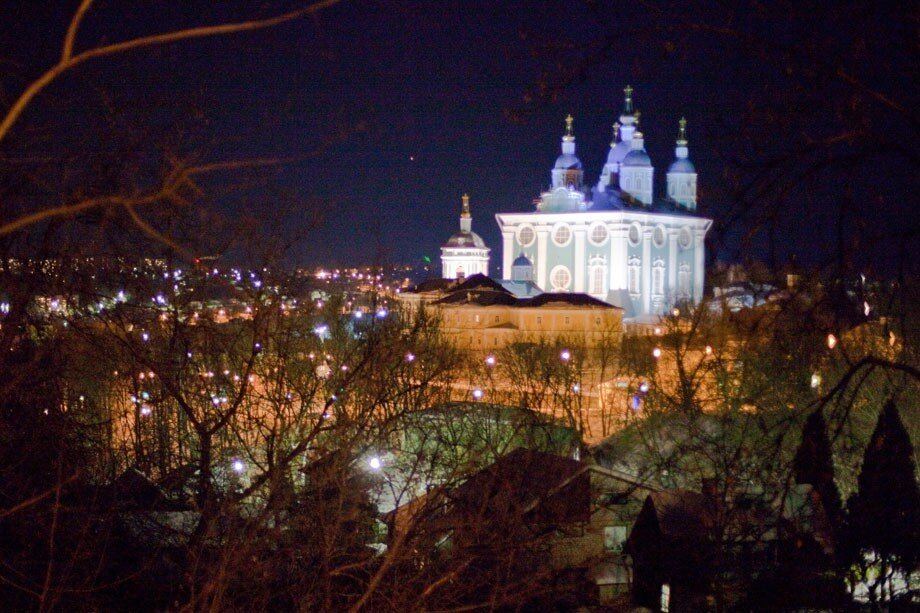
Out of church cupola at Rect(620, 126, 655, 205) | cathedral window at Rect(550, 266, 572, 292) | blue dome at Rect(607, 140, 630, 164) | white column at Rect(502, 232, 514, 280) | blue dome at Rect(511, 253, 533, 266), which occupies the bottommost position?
cathedral window at Rect(550, 266, 572, 292)

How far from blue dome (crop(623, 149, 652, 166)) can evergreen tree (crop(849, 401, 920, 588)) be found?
67919 millimetres

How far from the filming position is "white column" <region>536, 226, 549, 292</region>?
75.7 meters

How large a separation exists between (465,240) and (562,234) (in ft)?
27.8

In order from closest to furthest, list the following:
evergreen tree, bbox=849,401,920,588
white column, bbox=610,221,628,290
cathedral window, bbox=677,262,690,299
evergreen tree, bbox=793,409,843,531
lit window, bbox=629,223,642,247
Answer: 1. evergreen tree, bbox=793,409,843,531
2. evergreen tree, bbox=849,401,920,588
3. white column, bbox=610,221,628,290
4. lit window, bbox=629,223,642,247
5. cathedral window, bbox=677,262,690,299

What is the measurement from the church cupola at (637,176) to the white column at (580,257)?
5.95 m

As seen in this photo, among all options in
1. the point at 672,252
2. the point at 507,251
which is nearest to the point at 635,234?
the point at 672,252

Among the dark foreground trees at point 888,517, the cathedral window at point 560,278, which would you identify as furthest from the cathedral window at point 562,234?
the dark foreground trees at point 888,517

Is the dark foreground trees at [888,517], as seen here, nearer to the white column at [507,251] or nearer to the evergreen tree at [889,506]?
the evergreen tree at [889,506]

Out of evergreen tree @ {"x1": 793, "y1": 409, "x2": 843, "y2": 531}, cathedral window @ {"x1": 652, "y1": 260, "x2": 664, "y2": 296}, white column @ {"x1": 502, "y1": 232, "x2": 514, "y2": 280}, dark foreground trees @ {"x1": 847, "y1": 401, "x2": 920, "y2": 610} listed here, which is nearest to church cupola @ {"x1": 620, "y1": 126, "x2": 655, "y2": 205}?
cathedral window @ {"x1": 652, "y1": 260, "x2": 664, "y2": 296}

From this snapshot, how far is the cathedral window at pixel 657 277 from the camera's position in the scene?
75.6 metres

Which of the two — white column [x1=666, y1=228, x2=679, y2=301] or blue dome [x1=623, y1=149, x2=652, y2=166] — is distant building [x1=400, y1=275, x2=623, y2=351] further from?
blue dome [x1=623, y1=149, x2=652, y2=166]

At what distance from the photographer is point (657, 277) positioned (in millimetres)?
75938

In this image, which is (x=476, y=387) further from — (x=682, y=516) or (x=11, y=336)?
(x=11, y=336)

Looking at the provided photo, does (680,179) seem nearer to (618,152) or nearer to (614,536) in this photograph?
(618,152)
